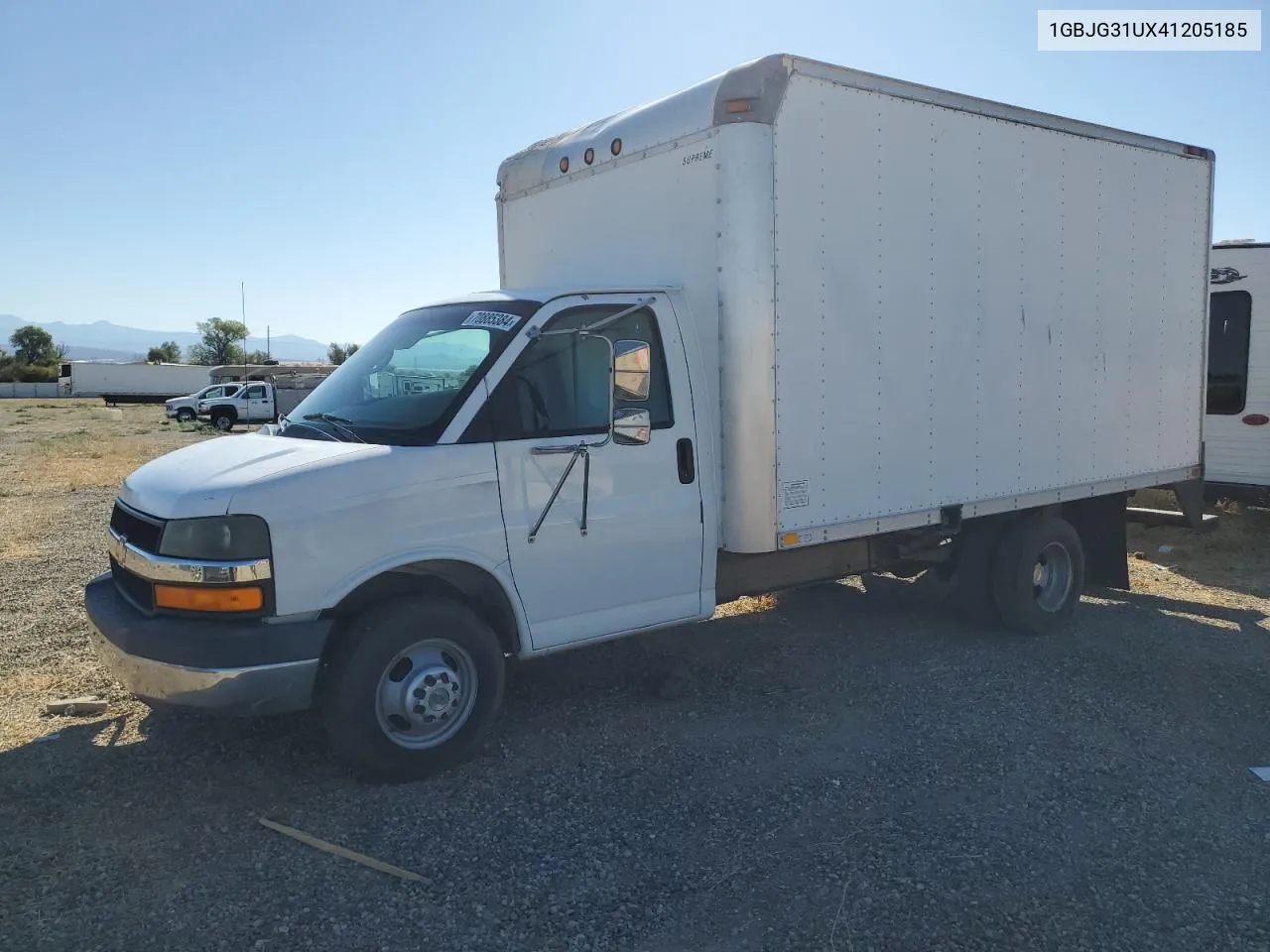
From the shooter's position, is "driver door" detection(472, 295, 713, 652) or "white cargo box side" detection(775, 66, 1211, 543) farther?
"white cargo box side" detection(775, 66, 1211, 543)

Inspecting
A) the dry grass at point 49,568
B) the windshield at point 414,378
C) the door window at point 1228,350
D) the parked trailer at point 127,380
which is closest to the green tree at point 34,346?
the parked trailer at point 127,380

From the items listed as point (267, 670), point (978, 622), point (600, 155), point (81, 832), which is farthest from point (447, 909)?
point (978, 622)

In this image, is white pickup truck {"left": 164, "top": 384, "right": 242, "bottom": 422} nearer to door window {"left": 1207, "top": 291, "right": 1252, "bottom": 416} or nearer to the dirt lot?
the dirt lot

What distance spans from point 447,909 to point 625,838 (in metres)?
0.80

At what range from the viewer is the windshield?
450 centimetres

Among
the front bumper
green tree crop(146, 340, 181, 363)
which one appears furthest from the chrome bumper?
green tree crop(146, 340, 181, 363)

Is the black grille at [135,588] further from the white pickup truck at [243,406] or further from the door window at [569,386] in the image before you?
the white pickup truck at [243,406]

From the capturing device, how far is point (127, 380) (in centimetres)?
7219

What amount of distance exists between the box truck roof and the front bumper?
3.15m

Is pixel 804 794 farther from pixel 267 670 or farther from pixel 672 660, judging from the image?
pixel 267 670

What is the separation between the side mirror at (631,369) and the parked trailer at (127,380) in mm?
72731

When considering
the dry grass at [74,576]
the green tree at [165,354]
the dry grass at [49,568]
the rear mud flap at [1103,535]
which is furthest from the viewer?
the green tree at [165,354]

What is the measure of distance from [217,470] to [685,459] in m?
2.21

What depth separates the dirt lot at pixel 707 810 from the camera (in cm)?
340
